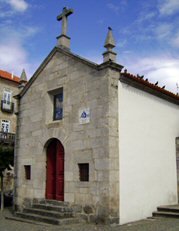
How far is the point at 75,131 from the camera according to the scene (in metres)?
10.0

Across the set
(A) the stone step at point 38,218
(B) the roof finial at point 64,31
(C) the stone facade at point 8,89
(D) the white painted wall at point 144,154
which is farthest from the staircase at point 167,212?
(C) the stone facade at point 8,89

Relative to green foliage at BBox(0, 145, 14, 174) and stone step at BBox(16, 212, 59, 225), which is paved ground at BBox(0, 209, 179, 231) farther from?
green foliage at BBox(0, 145, 14, 174)

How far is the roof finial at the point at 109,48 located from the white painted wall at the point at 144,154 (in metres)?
0.89

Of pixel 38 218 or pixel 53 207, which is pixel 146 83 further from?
pixel 38 218

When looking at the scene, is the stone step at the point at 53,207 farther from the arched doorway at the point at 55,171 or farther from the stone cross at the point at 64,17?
the stone cross at the point at 64,17

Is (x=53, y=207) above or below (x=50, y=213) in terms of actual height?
above

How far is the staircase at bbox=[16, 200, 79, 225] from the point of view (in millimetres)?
8922

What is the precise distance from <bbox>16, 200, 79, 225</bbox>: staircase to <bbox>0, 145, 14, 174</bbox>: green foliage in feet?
9.43

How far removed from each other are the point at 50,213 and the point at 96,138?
2.65 m

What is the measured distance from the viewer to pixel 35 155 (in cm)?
1159

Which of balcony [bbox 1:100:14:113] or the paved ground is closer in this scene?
the paved ground

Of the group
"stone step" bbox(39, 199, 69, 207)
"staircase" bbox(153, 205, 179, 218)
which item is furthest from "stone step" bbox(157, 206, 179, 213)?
"stone step" bbox(39, 199, 69, 207)

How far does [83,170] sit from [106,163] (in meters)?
1.16

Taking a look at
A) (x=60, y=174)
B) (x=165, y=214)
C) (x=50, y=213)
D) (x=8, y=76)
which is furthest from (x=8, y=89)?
(x=165, y=214)
